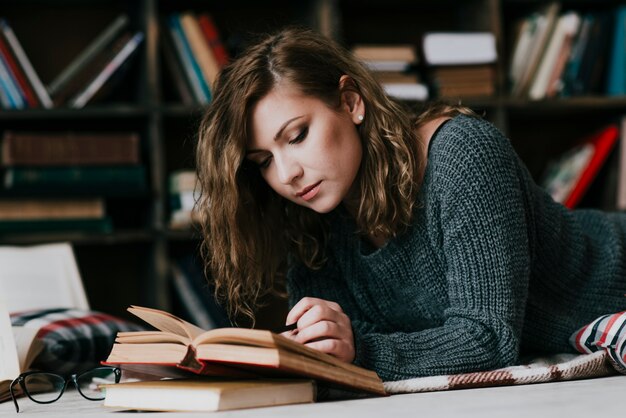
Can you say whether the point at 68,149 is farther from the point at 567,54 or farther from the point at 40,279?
the point at 567,54

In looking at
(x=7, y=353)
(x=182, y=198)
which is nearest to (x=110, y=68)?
(x=182, y=198)

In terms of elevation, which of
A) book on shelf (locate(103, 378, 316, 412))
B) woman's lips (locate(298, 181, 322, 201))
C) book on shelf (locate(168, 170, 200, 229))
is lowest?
book on shelf (locate(168, 170, 200, 229))

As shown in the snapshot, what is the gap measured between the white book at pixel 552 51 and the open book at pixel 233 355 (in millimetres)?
1894

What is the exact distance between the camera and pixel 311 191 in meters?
1.33

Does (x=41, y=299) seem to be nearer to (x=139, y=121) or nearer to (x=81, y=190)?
(x=81, y=190)

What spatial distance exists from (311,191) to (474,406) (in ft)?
1.61

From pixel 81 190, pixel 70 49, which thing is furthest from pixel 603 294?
pixel 70 49

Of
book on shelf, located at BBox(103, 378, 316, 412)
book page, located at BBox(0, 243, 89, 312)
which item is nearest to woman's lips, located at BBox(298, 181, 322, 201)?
book on shelf, located at BBox(103, 378, 316, 412)

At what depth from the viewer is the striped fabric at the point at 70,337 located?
1529 millimetres

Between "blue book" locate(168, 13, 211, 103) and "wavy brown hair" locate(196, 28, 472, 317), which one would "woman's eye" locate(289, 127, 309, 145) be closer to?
"wavy brown hair" locate(196, 28, 472, 317)

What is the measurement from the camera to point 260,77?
1.36 meters

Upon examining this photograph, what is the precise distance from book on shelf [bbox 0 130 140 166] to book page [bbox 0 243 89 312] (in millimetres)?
329

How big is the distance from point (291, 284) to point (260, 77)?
0.43 m

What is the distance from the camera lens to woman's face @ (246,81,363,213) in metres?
1.31
